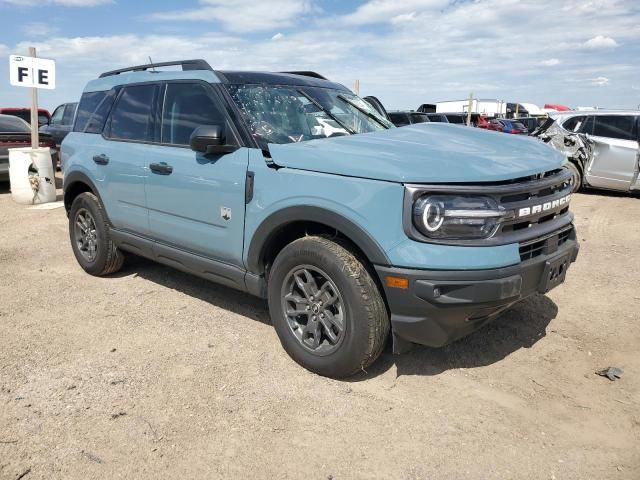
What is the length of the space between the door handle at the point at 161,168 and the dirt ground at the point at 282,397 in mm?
1153

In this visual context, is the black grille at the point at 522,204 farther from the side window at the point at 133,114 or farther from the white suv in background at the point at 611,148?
the white suv in background at the point at 611,148

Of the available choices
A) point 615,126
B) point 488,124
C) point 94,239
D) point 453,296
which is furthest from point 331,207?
point 488,124

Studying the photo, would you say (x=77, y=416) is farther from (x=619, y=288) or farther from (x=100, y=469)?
(x=619, y=288)

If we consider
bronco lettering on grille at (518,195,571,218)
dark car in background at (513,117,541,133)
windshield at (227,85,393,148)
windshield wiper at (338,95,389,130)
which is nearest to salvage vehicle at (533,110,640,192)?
windshield wiper at (338,95,389,130)

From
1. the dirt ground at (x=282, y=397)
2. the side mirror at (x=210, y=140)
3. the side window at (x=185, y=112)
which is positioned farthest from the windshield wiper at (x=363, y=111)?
the dirt ground at (x=282, y=397)

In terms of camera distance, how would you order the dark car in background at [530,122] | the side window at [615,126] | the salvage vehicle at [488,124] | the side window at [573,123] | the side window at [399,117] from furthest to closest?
the salvage vehicle at [488,124] → the dark car in background at [530,122] → the side window at [399,117] → the side window at [573,123] → the side window at [615,126]

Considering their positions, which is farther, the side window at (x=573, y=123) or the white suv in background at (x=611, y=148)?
the side window at (x=573, y=123)

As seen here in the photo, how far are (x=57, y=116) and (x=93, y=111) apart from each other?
498 inches

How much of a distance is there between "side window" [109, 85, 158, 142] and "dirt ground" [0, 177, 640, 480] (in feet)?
4.68

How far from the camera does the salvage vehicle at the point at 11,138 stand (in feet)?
33.6

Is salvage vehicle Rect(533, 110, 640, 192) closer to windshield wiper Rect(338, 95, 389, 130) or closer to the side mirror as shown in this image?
windshield wiper Rect(338, 95, 389, 130)

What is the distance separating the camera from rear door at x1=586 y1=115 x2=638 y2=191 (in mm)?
9852

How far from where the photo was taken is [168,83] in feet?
13.7

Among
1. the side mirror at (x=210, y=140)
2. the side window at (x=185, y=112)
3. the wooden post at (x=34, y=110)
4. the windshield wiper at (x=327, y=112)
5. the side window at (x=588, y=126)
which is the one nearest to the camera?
the side mirror at (x=210, y=140)
